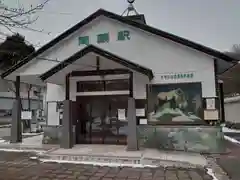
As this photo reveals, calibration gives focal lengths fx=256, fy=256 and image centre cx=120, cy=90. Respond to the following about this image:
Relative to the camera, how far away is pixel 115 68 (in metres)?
11.8

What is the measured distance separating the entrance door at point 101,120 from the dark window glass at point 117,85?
38 cm

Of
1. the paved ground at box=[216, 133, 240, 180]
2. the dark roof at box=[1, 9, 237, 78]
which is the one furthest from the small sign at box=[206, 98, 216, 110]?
the paved ground at box=[216, 133, 240, 180]

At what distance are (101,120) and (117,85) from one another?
5.99 ft

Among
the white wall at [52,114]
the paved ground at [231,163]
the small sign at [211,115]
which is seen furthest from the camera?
the white wall at [52,114]

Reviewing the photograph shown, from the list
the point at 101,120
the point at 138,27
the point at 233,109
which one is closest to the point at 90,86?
the point at 101,120

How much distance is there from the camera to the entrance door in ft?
38.8

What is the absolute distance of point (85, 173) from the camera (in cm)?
742

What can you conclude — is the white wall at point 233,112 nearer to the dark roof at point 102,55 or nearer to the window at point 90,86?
the dark roof at point 102,55

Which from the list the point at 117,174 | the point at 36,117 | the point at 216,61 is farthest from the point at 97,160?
the point at 36,117

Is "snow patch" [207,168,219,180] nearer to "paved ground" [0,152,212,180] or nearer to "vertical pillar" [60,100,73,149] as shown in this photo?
"paved ground" [0,152,212,180]

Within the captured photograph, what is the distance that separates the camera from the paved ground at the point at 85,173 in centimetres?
696

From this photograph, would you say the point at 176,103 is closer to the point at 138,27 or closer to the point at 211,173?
the point at 138,27

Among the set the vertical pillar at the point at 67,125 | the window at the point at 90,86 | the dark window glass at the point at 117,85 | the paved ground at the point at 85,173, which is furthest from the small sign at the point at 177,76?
the paved ground at the point at 85,173

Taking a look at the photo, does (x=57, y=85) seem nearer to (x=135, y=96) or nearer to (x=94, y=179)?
(x=135, y=96)
